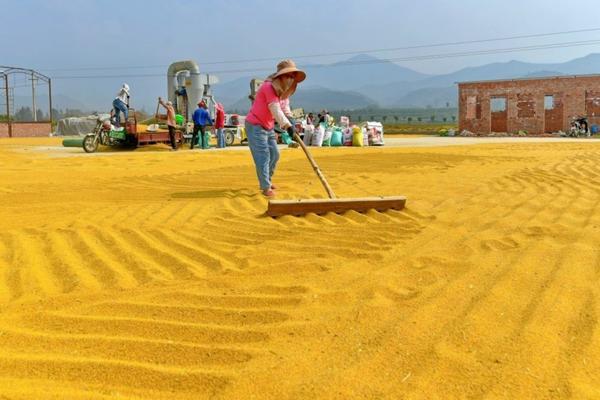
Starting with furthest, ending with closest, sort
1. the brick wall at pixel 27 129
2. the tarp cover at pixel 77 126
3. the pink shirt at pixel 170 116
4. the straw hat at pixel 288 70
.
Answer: the tarp cover at pixel 77 126, the brick wall at pixel 27 129, the pink shirt at pixel 170 116, the straw hat at pixel 288 70

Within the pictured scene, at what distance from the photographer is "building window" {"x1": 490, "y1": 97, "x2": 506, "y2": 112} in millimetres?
35156

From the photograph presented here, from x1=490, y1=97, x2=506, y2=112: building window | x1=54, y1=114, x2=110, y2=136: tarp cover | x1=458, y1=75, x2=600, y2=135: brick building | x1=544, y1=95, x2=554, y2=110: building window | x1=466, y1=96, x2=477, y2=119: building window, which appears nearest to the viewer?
x1=54, y1=114, x2=110, y2=136: tarp cover

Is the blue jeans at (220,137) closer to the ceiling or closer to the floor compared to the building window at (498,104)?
closer to the floor

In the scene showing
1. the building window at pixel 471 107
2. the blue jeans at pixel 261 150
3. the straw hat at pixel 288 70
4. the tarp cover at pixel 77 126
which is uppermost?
the building window at pixel 471 107

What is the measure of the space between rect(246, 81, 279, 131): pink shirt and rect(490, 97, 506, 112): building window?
3207 centimetres

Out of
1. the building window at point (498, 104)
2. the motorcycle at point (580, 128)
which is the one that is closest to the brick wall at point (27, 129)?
the building window at point (498, 104)

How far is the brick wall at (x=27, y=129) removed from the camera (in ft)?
101

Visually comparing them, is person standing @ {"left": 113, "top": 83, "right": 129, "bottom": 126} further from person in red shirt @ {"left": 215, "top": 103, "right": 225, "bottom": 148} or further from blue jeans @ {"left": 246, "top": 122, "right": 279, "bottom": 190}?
blue jeans @ {"left": 246, "top": 122, "right": 279, "bottom": 190}

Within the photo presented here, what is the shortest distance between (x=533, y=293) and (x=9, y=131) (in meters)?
32.7

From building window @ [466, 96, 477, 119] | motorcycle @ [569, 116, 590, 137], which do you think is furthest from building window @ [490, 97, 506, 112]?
motorcycle @ [569, 116, 590, 137]

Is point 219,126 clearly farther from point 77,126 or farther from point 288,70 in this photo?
point 77,126

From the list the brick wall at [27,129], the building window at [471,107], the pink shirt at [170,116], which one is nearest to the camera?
the pink shirt at [170,116]

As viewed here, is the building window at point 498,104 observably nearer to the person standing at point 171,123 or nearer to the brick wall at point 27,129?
the person standing at point 171,123

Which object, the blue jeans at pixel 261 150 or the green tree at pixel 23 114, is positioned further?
the green tree at pixel 23 114
